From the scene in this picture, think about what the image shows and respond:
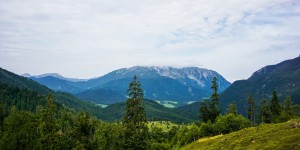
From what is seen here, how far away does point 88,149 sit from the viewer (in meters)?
82.9

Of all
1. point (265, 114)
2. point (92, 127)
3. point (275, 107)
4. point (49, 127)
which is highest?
point (275, 107)

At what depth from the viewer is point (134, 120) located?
236ft

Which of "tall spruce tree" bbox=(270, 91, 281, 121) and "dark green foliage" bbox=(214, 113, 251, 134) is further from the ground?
"tall spruce tree" bbox=(270, 91, 281, 121)

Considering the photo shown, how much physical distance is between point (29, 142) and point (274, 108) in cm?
10796

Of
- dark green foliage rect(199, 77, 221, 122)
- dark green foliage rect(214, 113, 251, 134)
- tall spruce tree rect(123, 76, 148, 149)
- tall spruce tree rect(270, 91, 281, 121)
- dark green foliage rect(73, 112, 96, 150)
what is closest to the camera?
tall spruce tree rect(123, 76, 148, 149)

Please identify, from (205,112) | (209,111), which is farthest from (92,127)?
(209,111)

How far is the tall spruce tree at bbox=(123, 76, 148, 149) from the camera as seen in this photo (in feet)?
235

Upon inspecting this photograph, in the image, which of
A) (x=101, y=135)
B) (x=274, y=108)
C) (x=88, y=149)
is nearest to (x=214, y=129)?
(x=274, y=108)

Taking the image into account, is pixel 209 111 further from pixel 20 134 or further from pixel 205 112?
pixel 20 134

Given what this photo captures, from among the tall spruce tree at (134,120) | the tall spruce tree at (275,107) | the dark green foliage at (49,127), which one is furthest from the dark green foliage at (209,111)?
the dark green foliage at (49,127)

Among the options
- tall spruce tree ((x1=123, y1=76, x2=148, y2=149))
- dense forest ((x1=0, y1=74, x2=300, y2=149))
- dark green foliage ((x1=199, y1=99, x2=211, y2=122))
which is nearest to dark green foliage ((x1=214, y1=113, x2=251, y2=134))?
dense forest ((x1=0, y1=74, x2=300, y2=149))

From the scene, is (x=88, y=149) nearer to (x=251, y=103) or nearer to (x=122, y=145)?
(x=122, y=145)

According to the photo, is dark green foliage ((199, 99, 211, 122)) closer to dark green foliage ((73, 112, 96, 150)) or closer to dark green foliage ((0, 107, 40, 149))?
dark green foliage ((73, 112, 96, 150))

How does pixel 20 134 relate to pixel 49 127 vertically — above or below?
below
